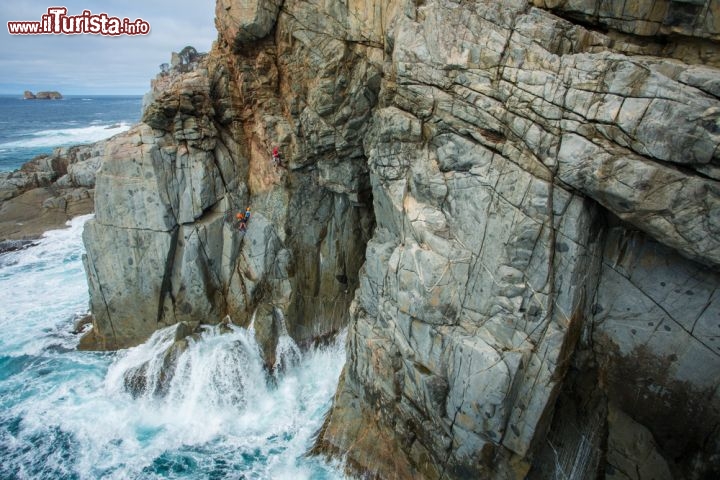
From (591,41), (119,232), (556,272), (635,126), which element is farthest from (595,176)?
(119,232)

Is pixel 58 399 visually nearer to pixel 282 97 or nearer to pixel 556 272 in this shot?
pixel 282 97

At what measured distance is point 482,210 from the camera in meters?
13.6

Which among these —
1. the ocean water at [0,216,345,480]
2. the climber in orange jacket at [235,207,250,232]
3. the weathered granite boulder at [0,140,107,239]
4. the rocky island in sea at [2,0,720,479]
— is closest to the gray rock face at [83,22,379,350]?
the rocky island in sea at [2,0,720,479]

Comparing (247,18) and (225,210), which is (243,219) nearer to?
(225,210)

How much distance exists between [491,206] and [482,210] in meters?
0.33

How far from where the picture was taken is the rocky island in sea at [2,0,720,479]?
36.8 feet

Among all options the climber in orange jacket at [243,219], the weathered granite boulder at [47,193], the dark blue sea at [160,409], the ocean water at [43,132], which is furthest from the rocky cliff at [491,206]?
the ocean water at [43,132]

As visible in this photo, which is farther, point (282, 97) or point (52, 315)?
point (52, 315)

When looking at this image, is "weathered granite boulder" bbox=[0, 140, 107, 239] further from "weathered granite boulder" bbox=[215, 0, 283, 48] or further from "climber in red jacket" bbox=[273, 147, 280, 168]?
"weathered granite boulder" bbox=[215, 0, 283, 48]

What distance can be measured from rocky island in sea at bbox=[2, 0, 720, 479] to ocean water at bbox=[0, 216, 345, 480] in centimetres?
120

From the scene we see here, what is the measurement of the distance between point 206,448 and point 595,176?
18.2 m

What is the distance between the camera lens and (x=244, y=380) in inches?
804

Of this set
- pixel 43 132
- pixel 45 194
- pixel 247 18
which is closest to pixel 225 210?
pixel 247 18

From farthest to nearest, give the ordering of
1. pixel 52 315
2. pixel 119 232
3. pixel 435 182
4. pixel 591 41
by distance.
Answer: pixel 52 315, pixel 119 232, pixel 435 182, pixel 591 41
